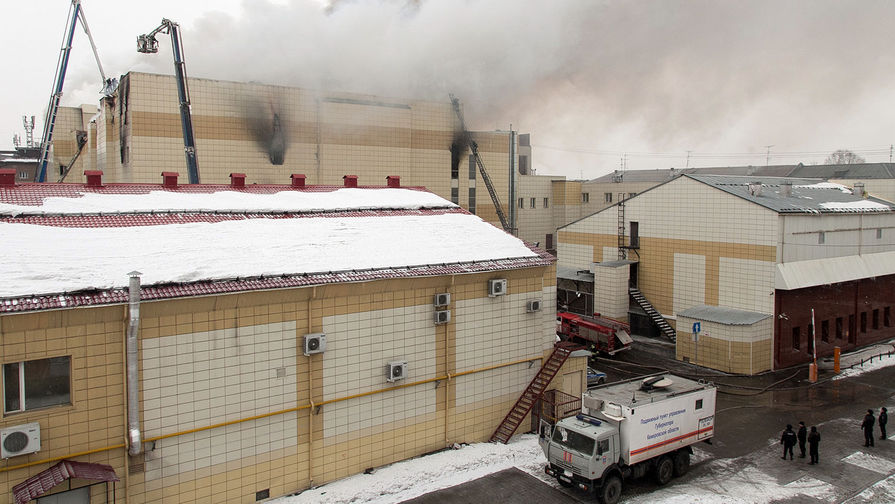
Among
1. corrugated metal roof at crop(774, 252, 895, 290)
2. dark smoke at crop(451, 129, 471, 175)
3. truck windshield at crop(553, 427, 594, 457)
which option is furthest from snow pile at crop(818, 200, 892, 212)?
truck windshield at crop(553, 427, 594, 457)

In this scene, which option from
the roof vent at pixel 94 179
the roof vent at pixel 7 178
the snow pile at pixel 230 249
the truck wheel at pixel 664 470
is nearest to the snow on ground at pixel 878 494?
the truck wheel at pixel 664 470

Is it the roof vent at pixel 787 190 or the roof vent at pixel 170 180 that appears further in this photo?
the roof vent at pixel 787 190

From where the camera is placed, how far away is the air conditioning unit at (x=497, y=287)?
18.3m

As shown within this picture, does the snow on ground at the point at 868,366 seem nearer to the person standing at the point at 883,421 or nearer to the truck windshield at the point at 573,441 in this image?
the person standing at the point at 883,421

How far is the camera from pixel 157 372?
1324 cm

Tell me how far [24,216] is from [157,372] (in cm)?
580

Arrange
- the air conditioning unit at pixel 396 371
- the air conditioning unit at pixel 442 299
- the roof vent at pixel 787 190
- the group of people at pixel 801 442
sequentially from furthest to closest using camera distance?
the roof vent at pixel 787 190
the group of people at pixel 801 442
the air conditioning unit at pixel 442 299
the air conditioning unit at pixel 396 371

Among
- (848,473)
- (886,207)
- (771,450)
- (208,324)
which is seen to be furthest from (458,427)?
(886,207)

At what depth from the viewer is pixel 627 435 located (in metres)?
15.3

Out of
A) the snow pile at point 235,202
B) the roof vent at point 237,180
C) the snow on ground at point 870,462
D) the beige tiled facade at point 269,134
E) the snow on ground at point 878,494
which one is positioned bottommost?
the snow on ground at point 878,494

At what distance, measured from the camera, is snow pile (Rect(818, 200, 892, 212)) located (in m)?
→ 31.2

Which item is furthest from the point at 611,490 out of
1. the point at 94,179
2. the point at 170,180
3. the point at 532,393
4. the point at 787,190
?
the point at 787,190

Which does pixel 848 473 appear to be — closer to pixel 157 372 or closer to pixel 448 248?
pixel 448 248

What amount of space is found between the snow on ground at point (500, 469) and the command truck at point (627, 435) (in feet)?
2.29
